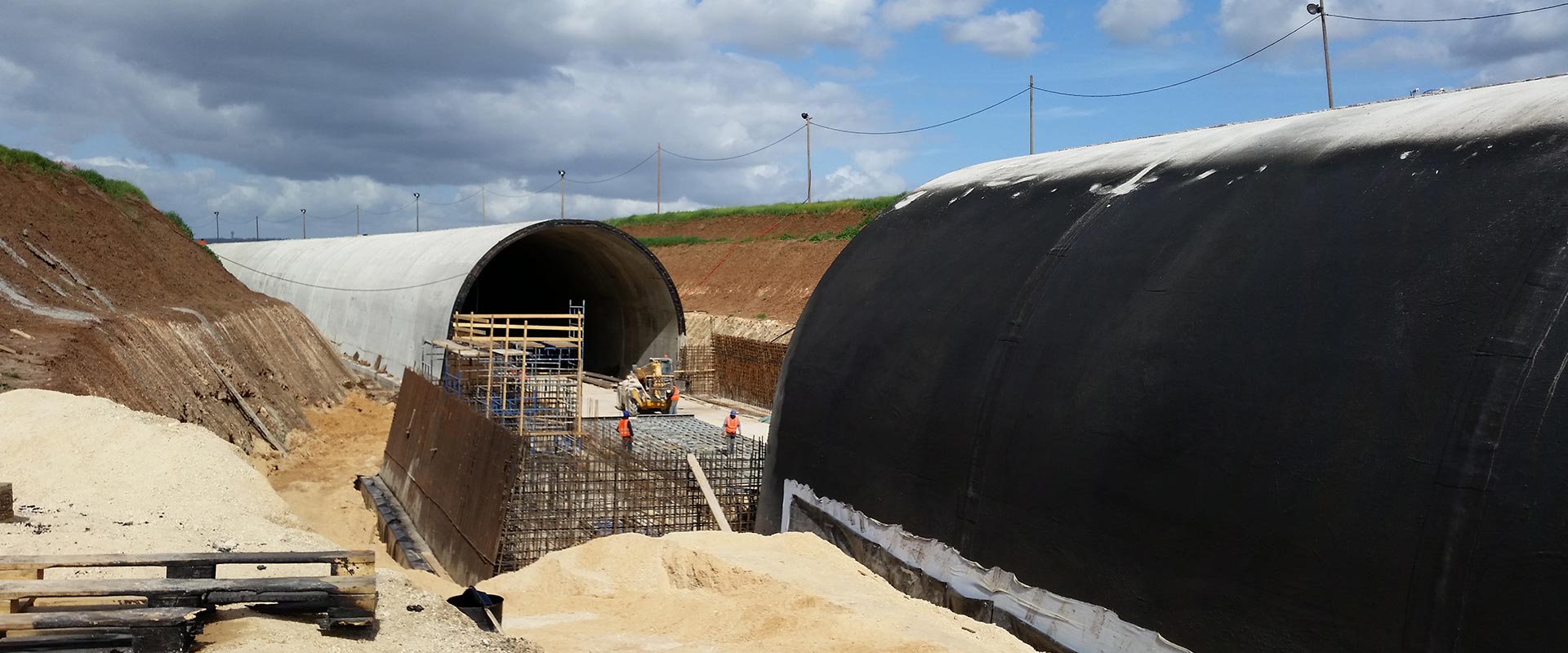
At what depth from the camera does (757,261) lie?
57.9 m

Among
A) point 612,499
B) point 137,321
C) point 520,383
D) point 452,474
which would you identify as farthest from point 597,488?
point 137,321

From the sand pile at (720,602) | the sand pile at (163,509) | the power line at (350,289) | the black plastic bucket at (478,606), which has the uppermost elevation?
the power line at (350,289)

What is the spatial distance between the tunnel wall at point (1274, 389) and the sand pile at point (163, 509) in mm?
4174

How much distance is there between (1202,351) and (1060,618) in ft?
7.30

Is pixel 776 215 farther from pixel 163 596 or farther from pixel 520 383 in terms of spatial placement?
pixel 163 596

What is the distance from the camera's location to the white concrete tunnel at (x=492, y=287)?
30.1 m

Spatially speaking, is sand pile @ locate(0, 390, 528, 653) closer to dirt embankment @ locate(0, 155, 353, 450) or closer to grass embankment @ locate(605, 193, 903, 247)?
dirt embankment @ locate(0, 155, 353, 450)

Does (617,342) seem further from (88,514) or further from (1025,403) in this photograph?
(1025,403)

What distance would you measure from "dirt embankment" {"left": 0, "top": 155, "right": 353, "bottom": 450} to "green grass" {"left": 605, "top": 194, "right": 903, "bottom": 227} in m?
26.5

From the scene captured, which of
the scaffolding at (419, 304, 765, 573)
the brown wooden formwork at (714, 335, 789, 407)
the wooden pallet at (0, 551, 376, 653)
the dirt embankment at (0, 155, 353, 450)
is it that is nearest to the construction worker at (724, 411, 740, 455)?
the scaffolding at (419, 304, 765, 573)

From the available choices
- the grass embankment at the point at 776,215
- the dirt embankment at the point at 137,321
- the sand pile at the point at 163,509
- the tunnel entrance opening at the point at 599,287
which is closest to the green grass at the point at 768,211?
the grass embankment at the point at 776,215

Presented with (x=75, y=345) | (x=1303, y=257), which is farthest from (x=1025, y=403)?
(x=75, y=345)

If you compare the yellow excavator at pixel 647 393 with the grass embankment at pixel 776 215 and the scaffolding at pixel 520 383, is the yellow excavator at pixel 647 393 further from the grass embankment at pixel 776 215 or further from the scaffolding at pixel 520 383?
the grass embankment at pixel 776 215

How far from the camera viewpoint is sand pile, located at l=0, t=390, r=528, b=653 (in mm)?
7078
